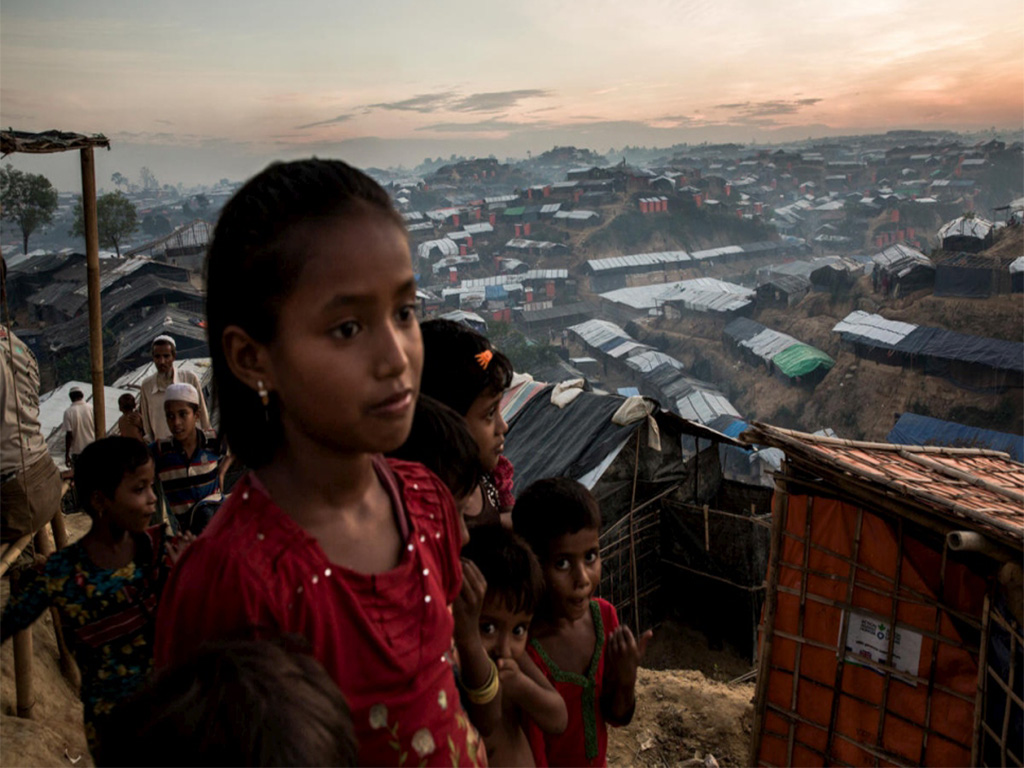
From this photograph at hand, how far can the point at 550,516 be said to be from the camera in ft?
6.50

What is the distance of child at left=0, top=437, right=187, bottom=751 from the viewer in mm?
1982

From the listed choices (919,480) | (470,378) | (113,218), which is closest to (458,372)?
(470,378)

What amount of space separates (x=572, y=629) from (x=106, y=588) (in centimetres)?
125

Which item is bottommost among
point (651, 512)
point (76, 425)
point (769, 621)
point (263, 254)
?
point (651, 512)

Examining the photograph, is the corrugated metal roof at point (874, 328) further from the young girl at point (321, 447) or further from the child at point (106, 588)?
the young girl at point (321, 447)

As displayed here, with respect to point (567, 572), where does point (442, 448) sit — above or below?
above

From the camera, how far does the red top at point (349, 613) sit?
0.88 metres

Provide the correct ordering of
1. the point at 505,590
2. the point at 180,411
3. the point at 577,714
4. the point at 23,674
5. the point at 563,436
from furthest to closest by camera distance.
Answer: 1. the point at 563,436
2. the point at 180,411
3. the point at 23,674
4. the point at 577,714
5. the point at 505,590

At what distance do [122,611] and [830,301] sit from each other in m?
33.2

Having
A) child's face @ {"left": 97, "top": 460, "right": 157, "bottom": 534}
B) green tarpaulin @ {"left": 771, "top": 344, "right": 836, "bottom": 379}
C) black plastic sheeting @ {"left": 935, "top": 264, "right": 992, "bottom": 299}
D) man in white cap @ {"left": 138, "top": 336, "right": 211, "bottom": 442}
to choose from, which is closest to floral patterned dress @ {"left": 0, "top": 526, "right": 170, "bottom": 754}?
child's face @ {"left": 97, "top": 460, "right": 157, "bottom": 534}

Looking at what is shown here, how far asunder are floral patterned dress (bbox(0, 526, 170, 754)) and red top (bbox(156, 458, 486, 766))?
129 cm

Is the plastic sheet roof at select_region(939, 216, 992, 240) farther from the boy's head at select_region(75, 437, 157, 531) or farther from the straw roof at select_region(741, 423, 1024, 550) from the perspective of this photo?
the boy's head at select_region(75, 437, 157, 531)

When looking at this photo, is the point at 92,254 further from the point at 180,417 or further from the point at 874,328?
the point at 874,328

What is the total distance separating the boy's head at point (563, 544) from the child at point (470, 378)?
156 mm
